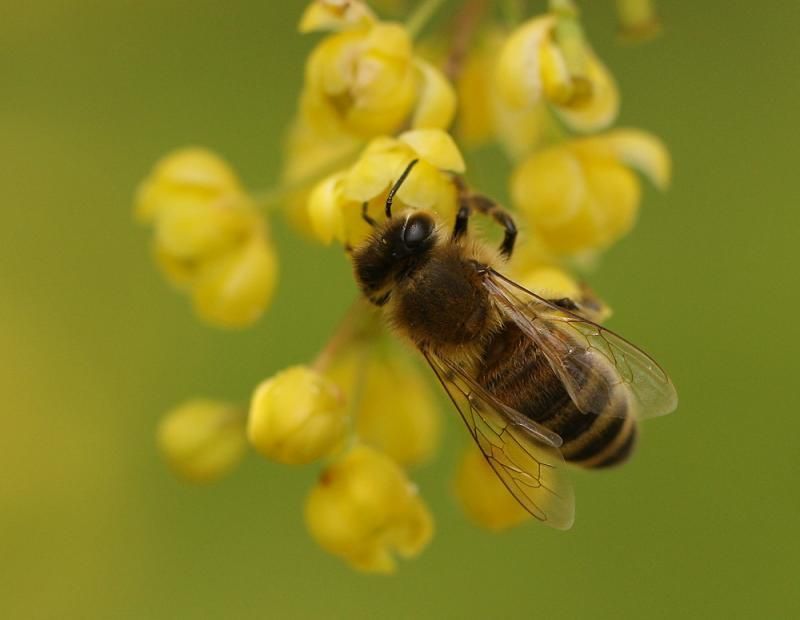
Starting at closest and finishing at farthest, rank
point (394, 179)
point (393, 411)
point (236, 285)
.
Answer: point (394, 179), point (236, 285), point (393, 411)

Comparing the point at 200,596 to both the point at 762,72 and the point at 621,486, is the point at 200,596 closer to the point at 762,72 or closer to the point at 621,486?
the point at 621,486

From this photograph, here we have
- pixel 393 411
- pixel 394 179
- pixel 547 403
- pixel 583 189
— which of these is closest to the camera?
pixel 394 179

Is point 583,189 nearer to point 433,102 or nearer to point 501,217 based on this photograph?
point 501,217

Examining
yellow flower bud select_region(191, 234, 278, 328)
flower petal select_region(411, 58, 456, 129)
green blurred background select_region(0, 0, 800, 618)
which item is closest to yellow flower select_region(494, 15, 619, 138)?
flower petal select_region(411, 58, 456, 129)

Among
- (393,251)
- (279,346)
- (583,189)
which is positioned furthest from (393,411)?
(279,346)

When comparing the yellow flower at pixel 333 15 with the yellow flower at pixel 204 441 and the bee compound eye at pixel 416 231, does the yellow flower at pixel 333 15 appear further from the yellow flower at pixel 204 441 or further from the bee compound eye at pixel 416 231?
the yellow flower at pixel 204 441

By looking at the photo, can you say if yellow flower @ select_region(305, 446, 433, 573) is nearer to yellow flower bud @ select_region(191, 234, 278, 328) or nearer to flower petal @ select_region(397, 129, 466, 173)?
yellow flower bud @ select_region(191, 234, 278, 328)
